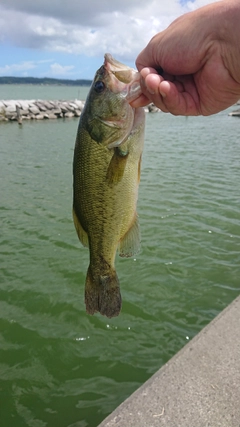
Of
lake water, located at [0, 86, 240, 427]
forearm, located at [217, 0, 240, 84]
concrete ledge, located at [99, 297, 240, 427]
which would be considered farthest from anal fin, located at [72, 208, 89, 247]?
lake water, located at [0, 86, 240, 427]

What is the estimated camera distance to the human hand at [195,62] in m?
2.06

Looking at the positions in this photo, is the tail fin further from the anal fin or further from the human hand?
the human hand

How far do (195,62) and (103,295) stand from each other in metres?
1.68

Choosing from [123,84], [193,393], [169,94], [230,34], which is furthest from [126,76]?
[193,393]

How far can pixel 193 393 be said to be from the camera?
3.34 m

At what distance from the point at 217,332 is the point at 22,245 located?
5.62m

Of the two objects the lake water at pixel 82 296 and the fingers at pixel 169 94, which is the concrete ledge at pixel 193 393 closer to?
the lake water at pixel 82 296

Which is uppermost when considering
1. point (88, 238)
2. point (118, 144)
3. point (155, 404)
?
point (118, 144)

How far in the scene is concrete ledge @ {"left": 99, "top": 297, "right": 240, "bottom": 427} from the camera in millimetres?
3094

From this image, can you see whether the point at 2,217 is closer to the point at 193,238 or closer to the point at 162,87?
the point at 193,238

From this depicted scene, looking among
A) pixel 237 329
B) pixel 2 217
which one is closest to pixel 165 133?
pixel 2 217

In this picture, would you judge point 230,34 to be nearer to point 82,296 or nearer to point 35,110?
point 82,296

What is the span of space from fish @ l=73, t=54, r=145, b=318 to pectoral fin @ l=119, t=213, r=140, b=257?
89mm

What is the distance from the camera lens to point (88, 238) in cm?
279
